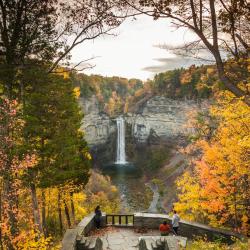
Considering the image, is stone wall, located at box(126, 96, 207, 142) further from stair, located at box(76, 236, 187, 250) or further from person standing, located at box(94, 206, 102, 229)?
stair, located at box(76, 236, 187, 250)

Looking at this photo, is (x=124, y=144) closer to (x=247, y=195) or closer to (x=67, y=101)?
(x=67, y=101)

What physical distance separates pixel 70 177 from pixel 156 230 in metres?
9.25

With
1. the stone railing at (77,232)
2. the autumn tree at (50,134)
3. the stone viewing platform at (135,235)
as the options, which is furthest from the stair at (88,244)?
the autumn tree at (50,134)

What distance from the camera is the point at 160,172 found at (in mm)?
84625

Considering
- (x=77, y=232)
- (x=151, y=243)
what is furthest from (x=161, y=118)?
(x=151, y=243)

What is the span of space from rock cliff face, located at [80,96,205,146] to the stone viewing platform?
7787cm

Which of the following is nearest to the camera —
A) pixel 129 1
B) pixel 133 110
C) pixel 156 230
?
pixel 129 1

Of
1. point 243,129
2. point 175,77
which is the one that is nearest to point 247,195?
point 243,129

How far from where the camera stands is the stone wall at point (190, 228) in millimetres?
15006

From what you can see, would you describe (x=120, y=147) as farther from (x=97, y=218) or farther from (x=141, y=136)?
(x=97, y=218)

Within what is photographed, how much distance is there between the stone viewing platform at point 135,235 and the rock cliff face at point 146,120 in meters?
77.9

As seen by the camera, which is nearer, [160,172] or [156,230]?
[156,230]

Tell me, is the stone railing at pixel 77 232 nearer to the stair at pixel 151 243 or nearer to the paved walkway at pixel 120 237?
the stair at pixel 151 243

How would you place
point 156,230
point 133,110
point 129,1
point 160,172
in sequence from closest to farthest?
point 129,1 < point 156,230 < point 160,172 < point 133,110
